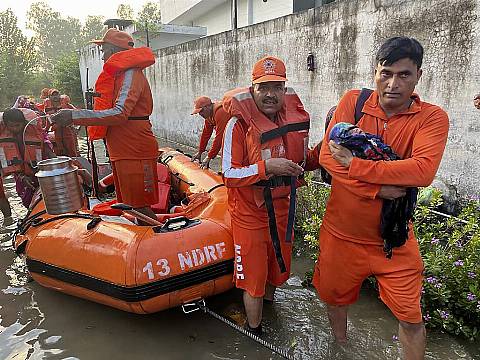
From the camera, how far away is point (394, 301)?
76.2 inches

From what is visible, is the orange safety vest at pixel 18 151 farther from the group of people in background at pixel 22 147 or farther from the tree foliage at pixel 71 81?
the tree foliage at pixel 71 81

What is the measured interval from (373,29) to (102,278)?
13.7 feet

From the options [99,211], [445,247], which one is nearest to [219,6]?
[99,211]

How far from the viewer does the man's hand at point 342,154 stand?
192 cm

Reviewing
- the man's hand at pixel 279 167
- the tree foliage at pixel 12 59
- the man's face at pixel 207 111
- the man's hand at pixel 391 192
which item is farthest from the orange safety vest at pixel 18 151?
the tree foliage at pixel 12 59

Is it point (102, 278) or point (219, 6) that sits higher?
point (219, 6)

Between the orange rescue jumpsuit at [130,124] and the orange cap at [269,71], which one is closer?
the orange cap at [269,71]

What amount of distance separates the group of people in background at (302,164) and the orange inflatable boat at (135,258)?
1.17 feet

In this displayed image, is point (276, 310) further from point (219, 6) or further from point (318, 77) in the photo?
point (219, 6)

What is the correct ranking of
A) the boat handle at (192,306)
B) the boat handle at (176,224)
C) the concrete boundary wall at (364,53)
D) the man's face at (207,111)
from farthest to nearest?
1. the man's face at (207,111)
2. the concrete boundary wall at (364,53)
3. the boat handle at (176,224)
4. the boat handle at (192,306)

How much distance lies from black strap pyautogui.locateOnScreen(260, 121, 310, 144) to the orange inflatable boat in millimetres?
931

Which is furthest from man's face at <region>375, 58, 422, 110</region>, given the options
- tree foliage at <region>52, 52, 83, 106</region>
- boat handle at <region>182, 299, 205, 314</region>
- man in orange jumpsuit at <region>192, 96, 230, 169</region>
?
tree foliage at <region>52, 52, 83, 106</region>

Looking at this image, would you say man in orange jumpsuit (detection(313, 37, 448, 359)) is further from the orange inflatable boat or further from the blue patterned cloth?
the orange inflatable boat

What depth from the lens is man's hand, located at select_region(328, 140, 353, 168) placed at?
1.92 meters
